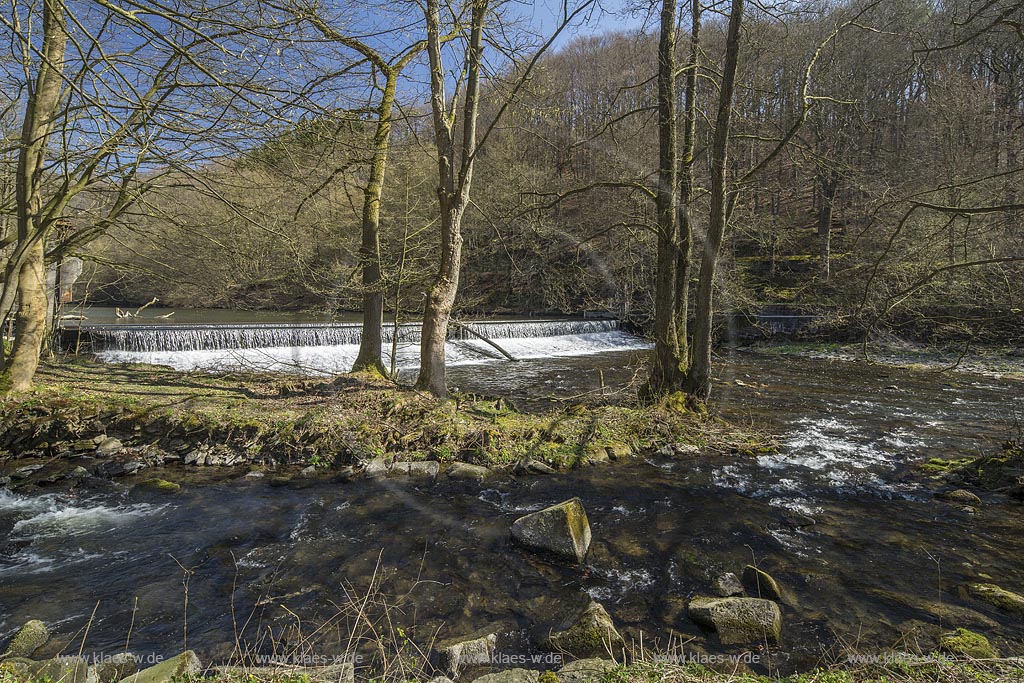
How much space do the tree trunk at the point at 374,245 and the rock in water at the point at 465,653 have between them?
6463 millimetres

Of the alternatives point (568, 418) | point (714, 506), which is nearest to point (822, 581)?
point (714, 506)

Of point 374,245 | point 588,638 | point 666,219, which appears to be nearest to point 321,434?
point 374,245

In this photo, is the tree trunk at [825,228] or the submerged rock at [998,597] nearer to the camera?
the submerged rock at [998,597]

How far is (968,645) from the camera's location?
309cm

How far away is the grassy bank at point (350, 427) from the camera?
6696 mm

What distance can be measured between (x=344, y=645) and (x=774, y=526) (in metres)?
3.99

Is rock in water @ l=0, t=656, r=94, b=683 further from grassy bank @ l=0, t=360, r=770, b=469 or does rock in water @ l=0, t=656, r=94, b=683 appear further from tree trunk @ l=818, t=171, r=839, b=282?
tree trunk @ l=818, t=171, r=839, b=282

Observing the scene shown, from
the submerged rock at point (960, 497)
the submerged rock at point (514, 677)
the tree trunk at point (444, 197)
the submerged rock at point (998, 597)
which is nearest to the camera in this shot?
the submerged rock at point (514, 677)

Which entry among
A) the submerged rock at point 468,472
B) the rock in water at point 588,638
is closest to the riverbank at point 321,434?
the submerged rock at point 468,472

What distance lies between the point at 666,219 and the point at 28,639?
25.4ft

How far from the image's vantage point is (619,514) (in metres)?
→ 5.31

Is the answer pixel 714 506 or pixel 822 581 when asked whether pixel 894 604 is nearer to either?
pixel 822 581

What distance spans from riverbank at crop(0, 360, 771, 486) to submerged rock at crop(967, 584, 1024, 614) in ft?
11.3

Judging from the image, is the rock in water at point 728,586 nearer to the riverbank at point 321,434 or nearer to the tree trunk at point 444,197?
the riverbank at point 321,434
